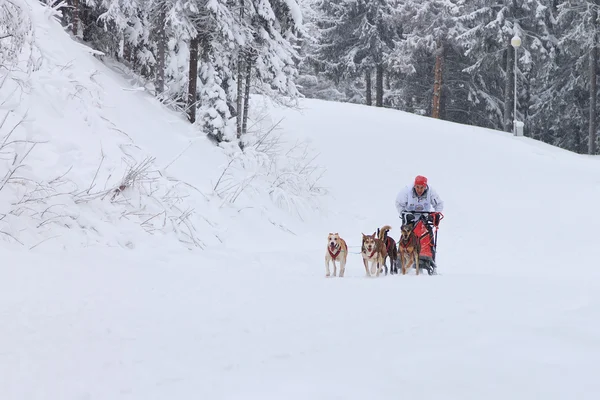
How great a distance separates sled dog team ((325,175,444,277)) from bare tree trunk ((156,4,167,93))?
25.6 feet

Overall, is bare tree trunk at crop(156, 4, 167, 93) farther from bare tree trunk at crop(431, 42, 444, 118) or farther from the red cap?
bare tree trunk at crop(431, 42, 444, 118)

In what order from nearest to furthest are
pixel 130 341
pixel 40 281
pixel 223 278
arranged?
pixel 130 341 < pixel 40 281 < pixel 223 278

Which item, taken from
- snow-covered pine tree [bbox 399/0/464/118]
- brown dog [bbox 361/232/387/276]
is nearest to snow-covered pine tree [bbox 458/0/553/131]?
snow-covered pine tree [bbox 399/0/464/118]

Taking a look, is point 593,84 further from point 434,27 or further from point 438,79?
point 434,27

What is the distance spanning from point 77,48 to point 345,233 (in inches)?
325

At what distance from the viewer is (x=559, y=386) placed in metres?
3.30

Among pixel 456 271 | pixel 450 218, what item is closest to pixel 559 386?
pixel 456 271

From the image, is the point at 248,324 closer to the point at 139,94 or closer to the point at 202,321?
the point at 202,321

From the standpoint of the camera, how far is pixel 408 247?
9.16m

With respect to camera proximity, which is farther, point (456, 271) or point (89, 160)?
point (456, 271)

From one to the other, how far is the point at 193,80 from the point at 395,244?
827cm

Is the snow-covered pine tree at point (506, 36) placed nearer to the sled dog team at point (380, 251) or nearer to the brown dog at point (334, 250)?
the sled dog team at point (380, 251)

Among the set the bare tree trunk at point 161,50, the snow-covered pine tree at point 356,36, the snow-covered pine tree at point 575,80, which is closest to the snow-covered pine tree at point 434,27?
the snow-covered pine tree at point 356,36

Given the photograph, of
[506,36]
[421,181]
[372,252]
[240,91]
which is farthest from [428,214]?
[506,36]
